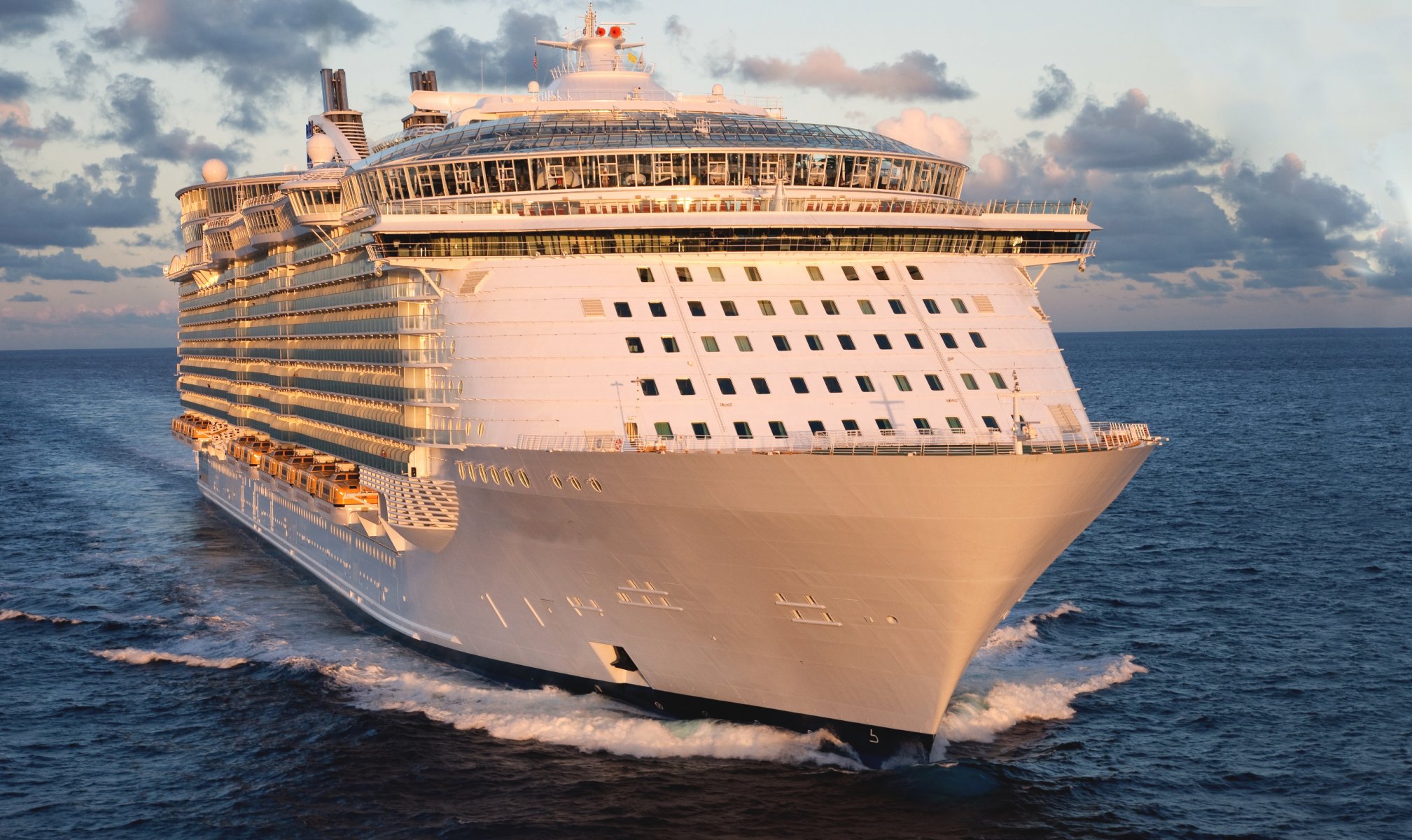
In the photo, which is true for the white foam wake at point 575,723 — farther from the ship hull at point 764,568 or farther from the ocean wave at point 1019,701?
the ocean wave at point 1019,701

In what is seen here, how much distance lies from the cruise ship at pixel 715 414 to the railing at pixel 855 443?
0.31 feet

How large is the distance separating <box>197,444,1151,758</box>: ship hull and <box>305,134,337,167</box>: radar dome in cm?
2757

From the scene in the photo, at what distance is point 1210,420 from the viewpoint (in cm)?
9775

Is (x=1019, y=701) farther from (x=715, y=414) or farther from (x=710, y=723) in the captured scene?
(x=715, y=414)

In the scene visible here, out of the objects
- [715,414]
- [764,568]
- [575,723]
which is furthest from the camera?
[575,723]

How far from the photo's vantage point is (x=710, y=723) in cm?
2834

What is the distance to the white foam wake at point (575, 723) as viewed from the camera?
27484 millimetres

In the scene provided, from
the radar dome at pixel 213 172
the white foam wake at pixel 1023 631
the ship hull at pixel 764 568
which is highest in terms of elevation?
the radar dome at pixel 213 172

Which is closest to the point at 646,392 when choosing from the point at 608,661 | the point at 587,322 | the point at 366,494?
the point at 587,322

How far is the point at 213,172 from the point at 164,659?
1162 inches

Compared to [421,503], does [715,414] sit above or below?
above

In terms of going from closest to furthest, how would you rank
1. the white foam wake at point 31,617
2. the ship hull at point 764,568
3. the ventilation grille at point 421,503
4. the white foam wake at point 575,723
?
1. the ship hull at point 764,568
2. the white foam wake at point 575,723
3. the ventilation grille at point 421,503
4. the white foam wake at point 31,617

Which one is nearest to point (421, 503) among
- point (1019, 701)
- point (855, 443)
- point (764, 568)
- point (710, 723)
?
point (710, 723)

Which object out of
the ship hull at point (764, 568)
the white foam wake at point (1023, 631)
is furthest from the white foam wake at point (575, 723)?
the white foam wake at point (1023, 631)
